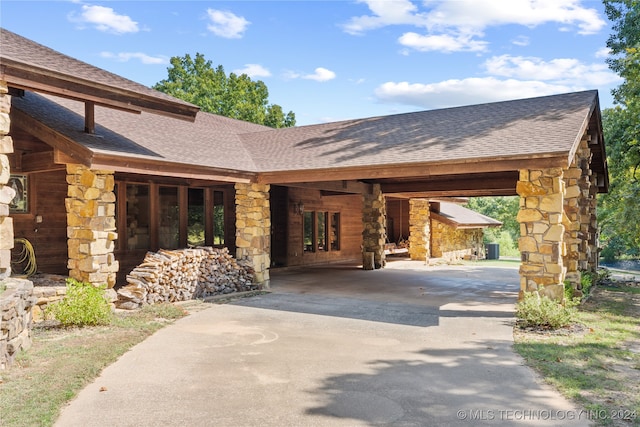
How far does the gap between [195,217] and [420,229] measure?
34.5 feet

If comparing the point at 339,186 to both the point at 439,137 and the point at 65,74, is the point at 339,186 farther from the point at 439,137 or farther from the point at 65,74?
the point at 65,74

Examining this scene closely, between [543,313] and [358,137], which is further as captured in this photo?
[358,137]

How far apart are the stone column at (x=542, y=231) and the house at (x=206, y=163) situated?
2 centimetres

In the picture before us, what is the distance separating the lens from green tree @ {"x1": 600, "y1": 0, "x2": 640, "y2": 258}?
40.7 feet

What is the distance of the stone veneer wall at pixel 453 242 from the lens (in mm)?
22406

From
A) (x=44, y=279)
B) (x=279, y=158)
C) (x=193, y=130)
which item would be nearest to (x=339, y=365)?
(x=44, y=279)

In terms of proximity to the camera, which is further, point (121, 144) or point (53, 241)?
point (53, 241)

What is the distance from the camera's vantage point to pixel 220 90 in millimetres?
33531

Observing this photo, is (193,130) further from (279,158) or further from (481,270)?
(481,270)

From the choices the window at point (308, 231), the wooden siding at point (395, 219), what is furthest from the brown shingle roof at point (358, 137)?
the wooden siding at point (395, 219)

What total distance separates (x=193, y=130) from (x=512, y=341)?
986cm

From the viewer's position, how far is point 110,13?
92.7 feet

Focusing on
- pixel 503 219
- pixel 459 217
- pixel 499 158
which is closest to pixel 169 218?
pixel 499 158

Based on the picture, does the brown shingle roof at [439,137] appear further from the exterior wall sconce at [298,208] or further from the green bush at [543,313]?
the exterior wall sconce at [298,208]
